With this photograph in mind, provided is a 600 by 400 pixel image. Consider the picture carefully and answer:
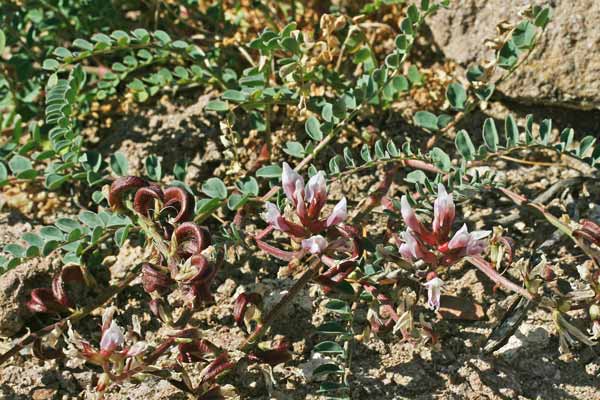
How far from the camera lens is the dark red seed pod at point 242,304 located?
8.36ft

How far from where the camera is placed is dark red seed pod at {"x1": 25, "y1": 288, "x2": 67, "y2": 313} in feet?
8.84

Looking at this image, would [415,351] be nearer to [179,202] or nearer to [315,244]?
[315,244]

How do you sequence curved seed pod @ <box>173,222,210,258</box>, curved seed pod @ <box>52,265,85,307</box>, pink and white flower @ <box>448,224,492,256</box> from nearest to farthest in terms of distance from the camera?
1. pink and white flower @ <box>448,224,492,256</box>
2. curved seed pod @ <box>173,222,210,258</box>
3. curved seed pod @ <box>52,265,85,307</box>

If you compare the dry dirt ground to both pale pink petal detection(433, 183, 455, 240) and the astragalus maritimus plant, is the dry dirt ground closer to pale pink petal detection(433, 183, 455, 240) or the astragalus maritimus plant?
the astragalus maritimus plant

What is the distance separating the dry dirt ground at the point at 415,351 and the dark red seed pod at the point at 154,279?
25cm

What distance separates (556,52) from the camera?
10.3ft

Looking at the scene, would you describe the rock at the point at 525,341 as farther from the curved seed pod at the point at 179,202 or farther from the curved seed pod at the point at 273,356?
the curved seed pod at the point at 179,202

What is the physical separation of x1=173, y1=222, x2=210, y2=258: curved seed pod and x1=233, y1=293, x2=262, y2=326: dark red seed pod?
9.0 inches

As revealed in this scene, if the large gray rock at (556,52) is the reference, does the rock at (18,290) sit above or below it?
below

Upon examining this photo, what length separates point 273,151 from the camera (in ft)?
10.6

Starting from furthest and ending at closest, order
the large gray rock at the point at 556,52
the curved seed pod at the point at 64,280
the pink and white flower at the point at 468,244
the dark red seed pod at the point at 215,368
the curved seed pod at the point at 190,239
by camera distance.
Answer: the large gray rock at the point at 556,52 < the curved seed pod at the point at 64,280 < the dark red seed pod at the point at 215,368 < the curved seed pod at the point at 190,239 < the pink and white flower at the point at 468,244

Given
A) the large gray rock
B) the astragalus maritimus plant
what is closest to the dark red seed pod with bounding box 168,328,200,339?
the astragalus maritimus plant

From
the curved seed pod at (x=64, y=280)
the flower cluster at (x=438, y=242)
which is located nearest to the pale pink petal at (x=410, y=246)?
the flower cluster at (x=438, y=242)

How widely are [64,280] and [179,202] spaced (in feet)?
1.60
